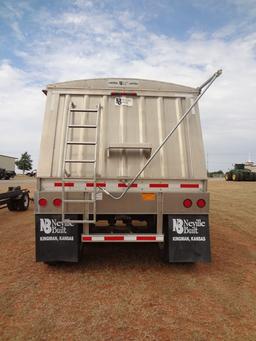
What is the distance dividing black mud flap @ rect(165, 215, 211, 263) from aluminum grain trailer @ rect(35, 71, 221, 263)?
0.05 ft

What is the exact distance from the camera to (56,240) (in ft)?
16.0

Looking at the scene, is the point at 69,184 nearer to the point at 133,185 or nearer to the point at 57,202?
the point at 57,202

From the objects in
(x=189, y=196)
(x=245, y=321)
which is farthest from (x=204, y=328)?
(x=189, y=196)

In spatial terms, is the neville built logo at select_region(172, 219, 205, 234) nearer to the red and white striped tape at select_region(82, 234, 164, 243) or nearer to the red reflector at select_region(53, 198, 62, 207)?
the red and white striped tape at select_region(82, 234, 164, 243)

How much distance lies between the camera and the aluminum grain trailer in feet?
15.6

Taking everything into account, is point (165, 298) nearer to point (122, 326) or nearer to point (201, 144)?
point (122, 326)

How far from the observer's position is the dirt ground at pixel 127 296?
10.4ft

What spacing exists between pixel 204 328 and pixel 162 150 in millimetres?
2701

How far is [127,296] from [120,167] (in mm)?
1894

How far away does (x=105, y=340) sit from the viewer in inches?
117

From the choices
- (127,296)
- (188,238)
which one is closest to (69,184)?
(127,296)

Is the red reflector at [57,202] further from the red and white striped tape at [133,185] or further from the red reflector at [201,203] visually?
the red reflector at [201,203]

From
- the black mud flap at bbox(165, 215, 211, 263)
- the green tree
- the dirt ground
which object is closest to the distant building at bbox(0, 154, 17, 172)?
the green tree

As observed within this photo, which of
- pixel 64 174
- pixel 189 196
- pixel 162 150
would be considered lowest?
pixel 189 196
